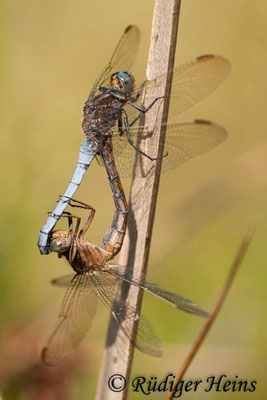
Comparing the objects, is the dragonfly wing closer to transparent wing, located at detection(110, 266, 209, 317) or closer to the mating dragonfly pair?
the mating dragonfly pair

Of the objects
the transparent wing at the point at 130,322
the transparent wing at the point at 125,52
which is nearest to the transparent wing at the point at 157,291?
the transparent wing at the point at 130,322

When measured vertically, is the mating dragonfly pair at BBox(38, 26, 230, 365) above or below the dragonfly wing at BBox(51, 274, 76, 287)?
above

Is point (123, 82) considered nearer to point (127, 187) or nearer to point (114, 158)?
point (114, 158)

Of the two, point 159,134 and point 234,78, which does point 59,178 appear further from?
point 159,134

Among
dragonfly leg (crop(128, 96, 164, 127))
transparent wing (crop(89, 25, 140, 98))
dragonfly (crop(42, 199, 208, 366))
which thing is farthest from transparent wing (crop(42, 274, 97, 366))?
transparent wing (crop(89, 25, 140, 98))

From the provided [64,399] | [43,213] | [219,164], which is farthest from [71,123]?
[64,399]
